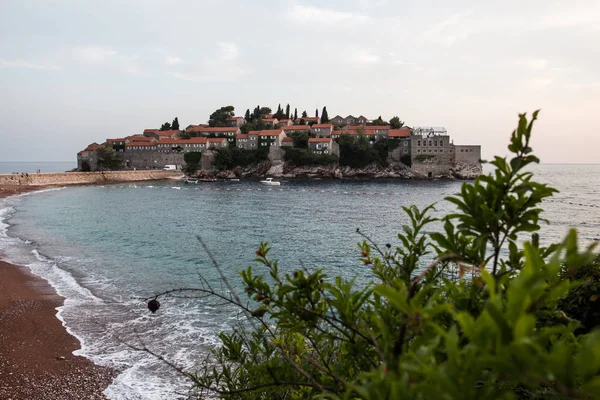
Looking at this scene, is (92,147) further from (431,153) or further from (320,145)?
(431,153)

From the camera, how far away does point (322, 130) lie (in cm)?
10762


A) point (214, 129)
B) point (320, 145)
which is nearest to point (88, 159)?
point (214, 129)

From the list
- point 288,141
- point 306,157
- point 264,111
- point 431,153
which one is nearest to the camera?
point 431,153

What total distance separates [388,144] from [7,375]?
9897 centimetres

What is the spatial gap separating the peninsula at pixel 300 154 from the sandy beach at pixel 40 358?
287 ft

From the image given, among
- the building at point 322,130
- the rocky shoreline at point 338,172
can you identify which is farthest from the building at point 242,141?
the building at point 322,130

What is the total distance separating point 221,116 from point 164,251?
11160 centimetres

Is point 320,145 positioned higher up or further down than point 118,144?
further down

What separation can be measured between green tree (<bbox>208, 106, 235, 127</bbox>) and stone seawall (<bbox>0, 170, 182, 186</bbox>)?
1135 inches

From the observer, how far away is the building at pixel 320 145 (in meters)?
102

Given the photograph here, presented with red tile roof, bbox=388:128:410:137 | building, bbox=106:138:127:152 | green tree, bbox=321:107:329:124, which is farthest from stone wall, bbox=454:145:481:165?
building, bbox=106:138:127:152

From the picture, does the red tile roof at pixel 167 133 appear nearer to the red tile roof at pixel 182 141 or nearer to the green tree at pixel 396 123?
the red tile roof at pixel 182 141

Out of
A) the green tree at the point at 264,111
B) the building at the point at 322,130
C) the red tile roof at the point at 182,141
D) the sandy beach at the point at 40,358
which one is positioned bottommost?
the sandy beach at the point at 40,358

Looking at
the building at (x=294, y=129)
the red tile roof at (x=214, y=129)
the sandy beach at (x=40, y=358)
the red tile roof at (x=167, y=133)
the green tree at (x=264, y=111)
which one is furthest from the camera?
the green tree at (x=264, y=111)
